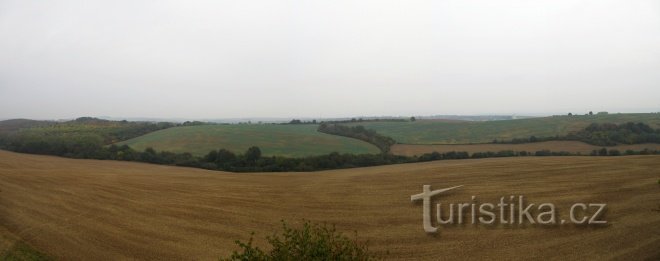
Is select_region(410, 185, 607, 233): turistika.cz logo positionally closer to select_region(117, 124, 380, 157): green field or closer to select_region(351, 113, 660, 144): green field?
select_region(117, 124, 380, 157): green field

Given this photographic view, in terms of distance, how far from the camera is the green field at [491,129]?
59812 millimetres

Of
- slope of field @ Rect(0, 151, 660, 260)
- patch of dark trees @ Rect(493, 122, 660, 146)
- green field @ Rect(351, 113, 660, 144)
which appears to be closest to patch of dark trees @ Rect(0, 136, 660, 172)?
slope of field @ Rect(0, 151, 660, 260)

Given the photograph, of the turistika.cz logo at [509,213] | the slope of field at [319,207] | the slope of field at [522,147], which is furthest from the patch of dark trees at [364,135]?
the turistika.cz logo at [509,213]

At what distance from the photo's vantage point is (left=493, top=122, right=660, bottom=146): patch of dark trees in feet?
153

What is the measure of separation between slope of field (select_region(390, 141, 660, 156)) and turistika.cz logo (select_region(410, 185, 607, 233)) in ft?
77.8

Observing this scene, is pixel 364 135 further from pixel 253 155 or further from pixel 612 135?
pixel 612 135

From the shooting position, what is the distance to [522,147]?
49125mm

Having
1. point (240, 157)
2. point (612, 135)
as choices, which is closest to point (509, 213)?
point (240, 157)

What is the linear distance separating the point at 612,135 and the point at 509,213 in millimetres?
35680

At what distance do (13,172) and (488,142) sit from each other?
175 feet

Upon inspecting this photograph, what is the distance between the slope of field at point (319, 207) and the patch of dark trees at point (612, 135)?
1681 centimetres

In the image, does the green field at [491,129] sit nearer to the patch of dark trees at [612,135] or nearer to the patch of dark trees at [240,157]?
the patch of dark trees at [612,135]

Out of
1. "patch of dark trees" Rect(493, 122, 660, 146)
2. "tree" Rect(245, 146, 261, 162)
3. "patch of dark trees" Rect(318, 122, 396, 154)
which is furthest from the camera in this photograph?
"patch of dark trees" Rect(318, 122, 396, 154)

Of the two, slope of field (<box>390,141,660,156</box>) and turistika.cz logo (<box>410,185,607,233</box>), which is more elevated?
slope of field (<box>390,141,660,156</box>)
